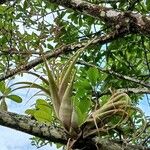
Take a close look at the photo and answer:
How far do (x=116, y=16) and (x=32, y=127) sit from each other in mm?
1067

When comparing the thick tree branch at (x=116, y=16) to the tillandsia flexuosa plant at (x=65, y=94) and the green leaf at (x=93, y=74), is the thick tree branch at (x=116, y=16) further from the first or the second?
the tillandsia flexuosa plant at (x=65, y=94)

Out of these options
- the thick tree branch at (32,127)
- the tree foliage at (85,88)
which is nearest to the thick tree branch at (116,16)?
the tree foliage at (85,88)

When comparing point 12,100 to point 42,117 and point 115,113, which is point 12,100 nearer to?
point 42,117

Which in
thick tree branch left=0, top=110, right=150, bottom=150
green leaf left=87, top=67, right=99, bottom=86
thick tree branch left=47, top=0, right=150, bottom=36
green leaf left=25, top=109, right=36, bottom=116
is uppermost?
thick tree branch left=47, top=0, right=150, bottom=36

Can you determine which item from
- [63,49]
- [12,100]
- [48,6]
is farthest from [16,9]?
[12,100]

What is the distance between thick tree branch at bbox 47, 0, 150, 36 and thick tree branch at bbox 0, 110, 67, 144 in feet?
2.97

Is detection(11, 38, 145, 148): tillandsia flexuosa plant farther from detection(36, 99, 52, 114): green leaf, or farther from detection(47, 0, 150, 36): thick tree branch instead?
detection(47, 0, 150, 36): thick tree branch

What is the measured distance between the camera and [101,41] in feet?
11.4

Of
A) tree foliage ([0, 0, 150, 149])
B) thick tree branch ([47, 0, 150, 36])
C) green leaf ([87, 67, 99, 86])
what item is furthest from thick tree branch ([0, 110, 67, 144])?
thick tree branch ([47, 0, 150, 36])

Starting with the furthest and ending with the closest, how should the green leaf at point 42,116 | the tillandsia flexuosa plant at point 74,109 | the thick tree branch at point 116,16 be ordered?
the thick tree branch at point 116,16 → the green leaf at point 42,116 → the tillandsia flexuosa plant at point 74,109

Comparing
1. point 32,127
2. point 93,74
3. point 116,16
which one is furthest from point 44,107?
point 116,16

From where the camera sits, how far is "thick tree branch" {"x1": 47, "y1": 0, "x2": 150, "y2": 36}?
2.88 m

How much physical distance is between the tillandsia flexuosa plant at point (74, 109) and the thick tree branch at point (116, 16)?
67 centimetres

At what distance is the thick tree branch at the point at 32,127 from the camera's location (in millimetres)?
2310
